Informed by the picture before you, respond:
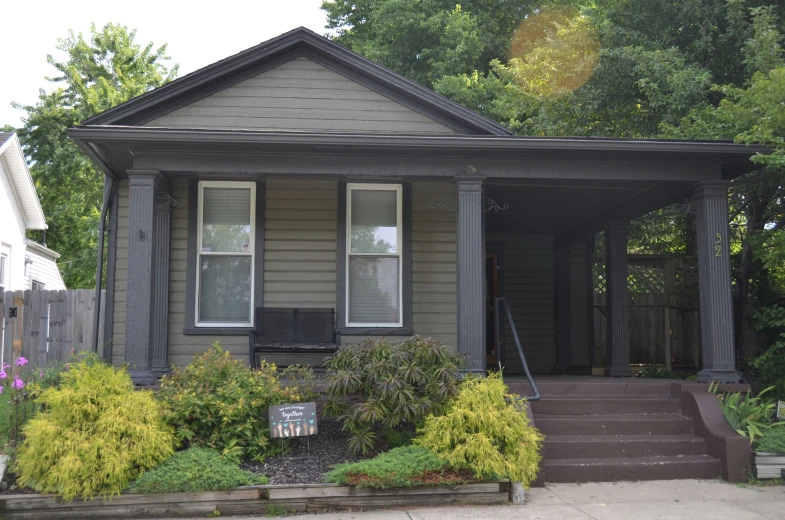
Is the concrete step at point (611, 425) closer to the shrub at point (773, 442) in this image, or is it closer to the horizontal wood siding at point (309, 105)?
the shrub at point (773, 442)

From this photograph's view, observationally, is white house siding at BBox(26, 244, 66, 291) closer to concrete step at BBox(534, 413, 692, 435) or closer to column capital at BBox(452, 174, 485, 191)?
column capital at BBox(452, 174, 485, 191)

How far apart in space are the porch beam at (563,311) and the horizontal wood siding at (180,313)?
19.1 feet

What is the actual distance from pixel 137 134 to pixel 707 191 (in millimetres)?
6458

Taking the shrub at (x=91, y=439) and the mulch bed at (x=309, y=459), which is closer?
the shrub at (x=91, y=439)

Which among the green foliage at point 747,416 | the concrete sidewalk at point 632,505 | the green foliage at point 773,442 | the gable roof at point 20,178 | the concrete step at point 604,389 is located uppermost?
the gable roof at point 20,178

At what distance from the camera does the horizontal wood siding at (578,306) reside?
12.9 metres

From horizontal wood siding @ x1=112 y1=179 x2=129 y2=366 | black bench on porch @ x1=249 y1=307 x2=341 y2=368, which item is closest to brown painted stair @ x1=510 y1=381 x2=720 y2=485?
black bench on porch @ x1=249 y1=307 x2=341 y2=368

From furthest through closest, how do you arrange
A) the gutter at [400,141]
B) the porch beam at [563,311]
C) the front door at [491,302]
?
the front door at [491,302] → the porch beam at [563,311] → the gutter at [400,141]

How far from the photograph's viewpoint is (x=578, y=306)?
13.1 meters

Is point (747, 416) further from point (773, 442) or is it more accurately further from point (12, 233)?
point (12, 233)

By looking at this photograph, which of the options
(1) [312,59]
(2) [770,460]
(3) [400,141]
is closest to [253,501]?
(3) [400,141]

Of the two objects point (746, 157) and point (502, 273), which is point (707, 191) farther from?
point (502, 273)

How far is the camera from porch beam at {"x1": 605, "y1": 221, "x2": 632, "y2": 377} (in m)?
11.2

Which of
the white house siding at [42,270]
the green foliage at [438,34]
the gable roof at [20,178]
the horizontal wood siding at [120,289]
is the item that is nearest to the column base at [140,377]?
the horizontal wood siding at [120,289]
